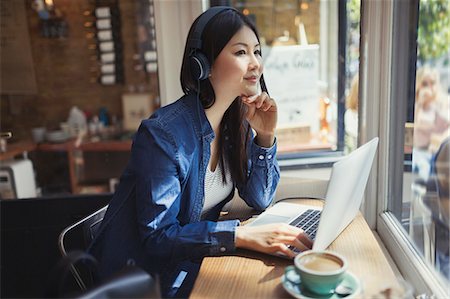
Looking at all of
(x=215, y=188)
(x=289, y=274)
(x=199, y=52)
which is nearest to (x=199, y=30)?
(x=199, y=52)

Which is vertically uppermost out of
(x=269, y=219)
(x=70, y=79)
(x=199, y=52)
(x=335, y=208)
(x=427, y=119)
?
(x=199, y=52)

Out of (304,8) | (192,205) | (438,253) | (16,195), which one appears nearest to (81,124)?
(16,195)

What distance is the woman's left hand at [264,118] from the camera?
1.33 metres

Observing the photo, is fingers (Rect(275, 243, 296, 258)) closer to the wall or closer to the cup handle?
the cup handle

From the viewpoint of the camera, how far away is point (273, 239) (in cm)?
100

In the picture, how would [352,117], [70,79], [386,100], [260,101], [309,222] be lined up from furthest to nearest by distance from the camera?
[70,79]
[352,117]
[386,100]
[260,101]
[309,222]

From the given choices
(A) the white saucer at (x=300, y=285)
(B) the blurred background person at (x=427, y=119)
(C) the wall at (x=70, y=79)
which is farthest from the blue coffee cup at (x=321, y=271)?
(C) the wall at (x=70, y=79)

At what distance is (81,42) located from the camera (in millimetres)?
3012

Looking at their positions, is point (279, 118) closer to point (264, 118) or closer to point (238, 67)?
point (264, 118)

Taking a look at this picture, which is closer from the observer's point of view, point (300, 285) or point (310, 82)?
point (300, 285)

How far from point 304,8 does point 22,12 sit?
1674mm

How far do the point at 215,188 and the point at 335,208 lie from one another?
46 centimetres

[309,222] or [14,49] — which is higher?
[14,49]

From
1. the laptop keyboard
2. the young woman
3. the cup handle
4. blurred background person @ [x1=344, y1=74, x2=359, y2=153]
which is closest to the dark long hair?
the young woman
